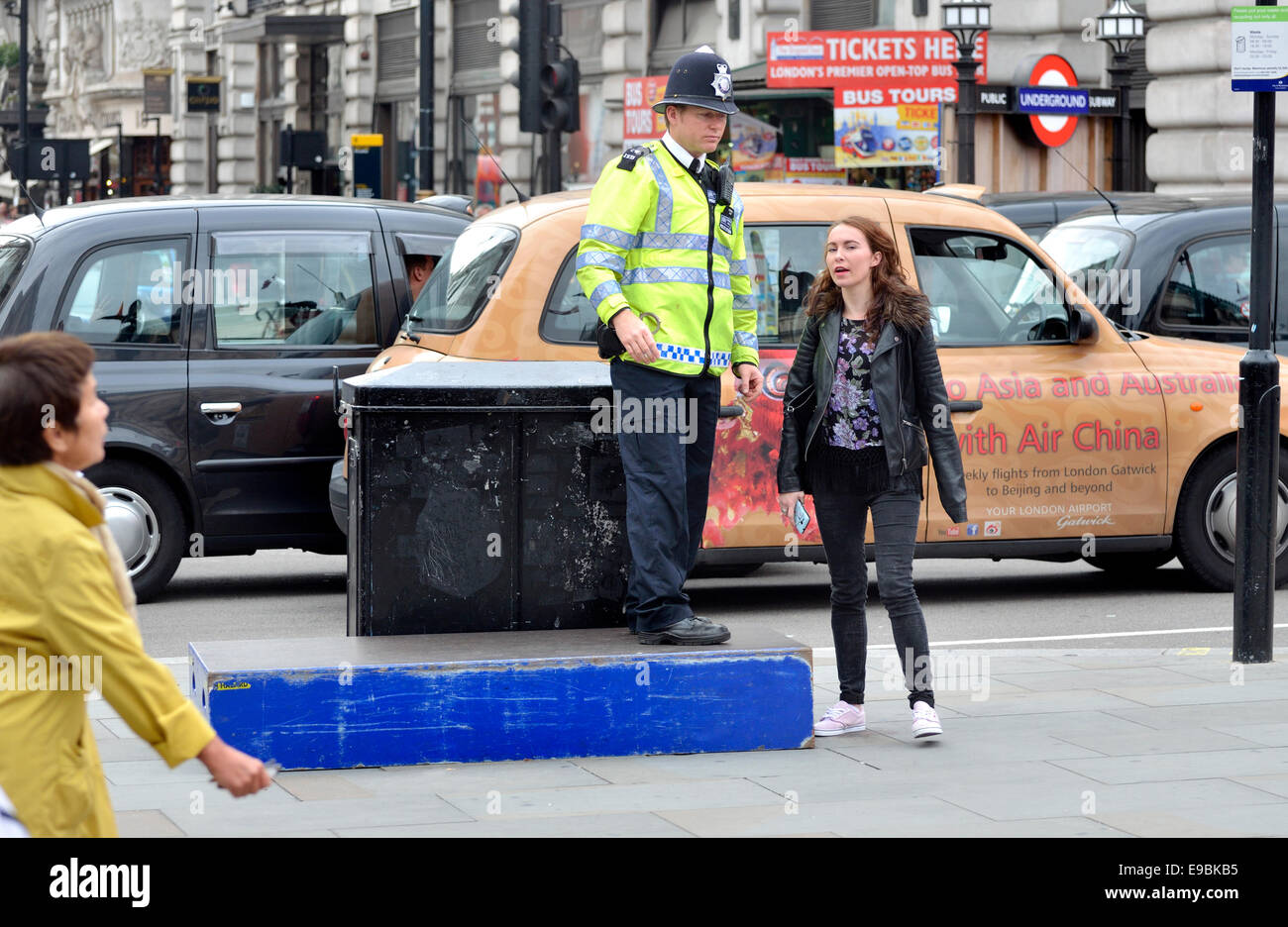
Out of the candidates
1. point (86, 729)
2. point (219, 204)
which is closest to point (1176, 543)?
point (219, 204)

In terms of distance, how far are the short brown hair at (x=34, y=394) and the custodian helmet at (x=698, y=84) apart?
314 cm

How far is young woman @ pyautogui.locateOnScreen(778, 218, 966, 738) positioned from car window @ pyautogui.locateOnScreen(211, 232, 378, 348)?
3.60 metres

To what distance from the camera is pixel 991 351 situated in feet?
29.5

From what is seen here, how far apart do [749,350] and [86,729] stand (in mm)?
3450

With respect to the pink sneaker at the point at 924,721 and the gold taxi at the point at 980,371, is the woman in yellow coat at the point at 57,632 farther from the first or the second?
the gold taxi at the point at 980,371

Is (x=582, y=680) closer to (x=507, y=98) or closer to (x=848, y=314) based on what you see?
(x=848, y=314)

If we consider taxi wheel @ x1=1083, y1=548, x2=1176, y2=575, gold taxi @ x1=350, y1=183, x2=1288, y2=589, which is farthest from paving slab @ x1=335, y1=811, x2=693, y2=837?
taxi wheel @ x1=1083, y1=548, x2=1176, y2=575

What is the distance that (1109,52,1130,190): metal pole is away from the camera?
20188 mm

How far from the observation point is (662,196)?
6137 mm

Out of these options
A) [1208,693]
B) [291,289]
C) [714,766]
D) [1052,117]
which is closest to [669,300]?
[714,766]

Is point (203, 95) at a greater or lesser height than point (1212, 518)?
greater

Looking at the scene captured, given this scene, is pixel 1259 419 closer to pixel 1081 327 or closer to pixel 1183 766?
pixel 1081 327

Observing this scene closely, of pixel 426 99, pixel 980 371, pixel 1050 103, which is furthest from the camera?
pixel 426 99

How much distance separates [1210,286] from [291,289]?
4948mm
